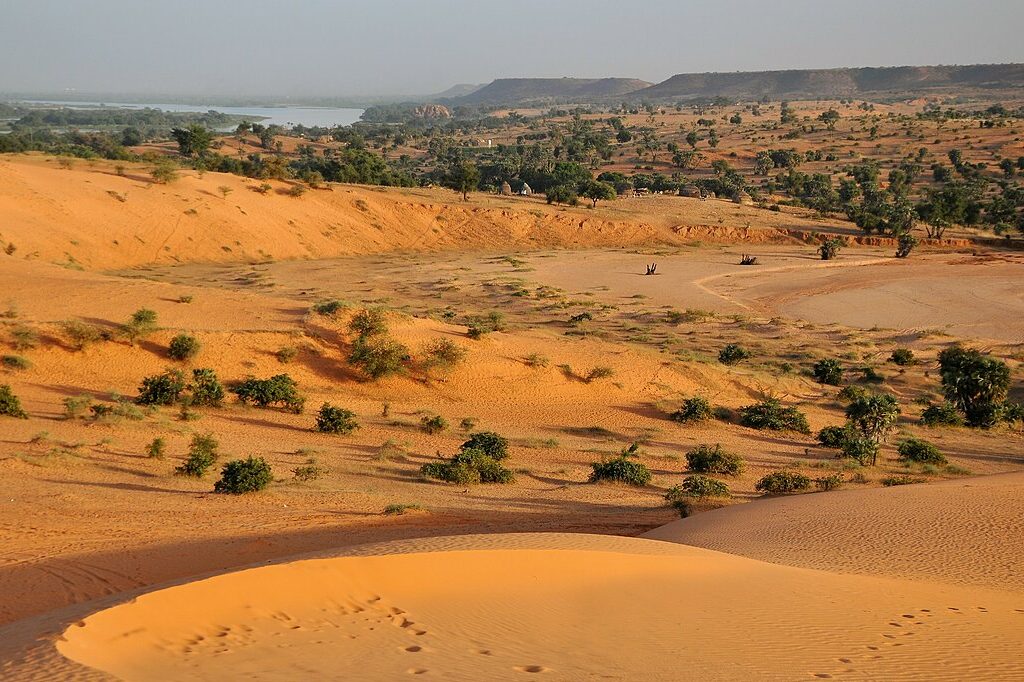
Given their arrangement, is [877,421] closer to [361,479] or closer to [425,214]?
[361,479]

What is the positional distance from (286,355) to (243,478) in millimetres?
11021

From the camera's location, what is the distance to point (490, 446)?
845 inches

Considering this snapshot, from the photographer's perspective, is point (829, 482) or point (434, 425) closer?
point (829, 482)

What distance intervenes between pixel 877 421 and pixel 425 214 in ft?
154

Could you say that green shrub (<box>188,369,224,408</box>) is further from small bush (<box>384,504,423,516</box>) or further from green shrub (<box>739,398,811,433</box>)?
green shrub (<box>739,398,811,433</box>)

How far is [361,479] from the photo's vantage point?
19.1 meters

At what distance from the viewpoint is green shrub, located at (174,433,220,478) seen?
18.2m

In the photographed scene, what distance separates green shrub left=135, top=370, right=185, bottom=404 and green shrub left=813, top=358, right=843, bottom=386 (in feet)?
68.5

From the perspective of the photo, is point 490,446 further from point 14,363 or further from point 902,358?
point 902,358

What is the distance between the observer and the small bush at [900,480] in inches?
805

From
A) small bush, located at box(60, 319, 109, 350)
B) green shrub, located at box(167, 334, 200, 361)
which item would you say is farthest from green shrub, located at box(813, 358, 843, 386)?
small bush, located at box(60, 319, 109, 350)

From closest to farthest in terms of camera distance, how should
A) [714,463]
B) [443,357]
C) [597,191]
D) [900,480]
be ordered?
1. [900,480]
2. [714,463]
3. [443,357]
4. [597,191]

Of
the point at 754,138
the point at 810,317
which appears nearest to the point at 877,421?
the point at 810,317

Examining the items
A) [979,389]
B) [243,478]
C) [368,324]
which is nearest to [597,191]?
[368,324]
